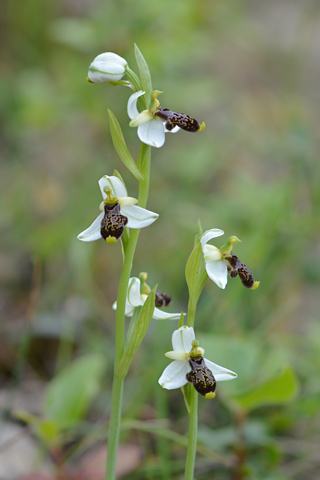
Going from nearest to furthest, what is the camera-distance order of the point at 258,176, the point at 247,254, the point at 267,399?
the point at 267,399
the point at 247,254
the point at 258,176

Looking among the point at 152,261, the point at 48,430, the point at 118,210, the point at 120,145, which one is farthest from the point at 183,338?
the point at 152,261

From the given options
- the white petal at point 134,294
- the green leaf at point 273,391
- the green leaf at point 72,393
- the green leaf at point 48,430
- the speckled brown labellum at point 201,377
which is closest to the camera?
the speckled brown labellum at point 201,377

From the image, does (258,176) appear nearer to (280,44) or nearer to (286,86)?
(286,86)

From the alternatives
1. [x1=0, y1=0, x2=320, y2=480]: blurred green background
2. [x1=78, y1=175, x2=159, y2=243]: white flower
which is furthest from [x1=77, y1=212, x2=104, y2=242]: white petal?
[x1=0, y1=0, x2=320, y2=480]: blurred green background

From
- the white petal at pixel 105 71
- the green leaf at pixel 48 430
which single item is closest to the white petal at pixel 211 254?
the white petal at pixel 105 71

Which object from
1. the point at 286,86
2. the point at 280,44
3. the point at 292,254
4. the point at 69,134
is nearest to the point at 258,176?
the point at 286,86

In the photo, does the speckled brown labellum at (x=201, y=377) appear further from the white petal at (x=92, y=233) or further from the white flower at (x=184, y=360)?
the white petal at (x=92, y=233)

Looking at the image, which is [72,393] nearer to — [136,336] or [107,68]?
[136,336]
